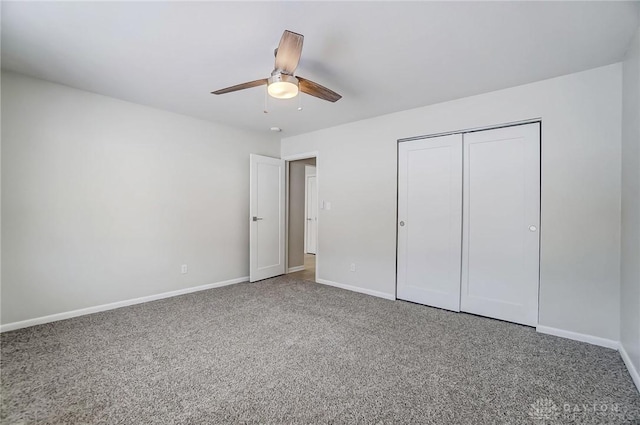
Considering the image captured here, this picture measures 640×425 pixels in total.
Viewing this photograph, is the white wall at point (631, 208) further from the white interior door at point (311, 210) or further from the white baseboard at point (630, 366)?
the white interior door at point (311, 210)

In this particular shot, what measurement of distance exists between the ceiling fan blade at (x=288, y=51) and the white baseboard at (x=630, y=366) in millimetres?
3063

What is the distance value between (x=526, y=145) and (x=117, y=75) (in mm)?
4000

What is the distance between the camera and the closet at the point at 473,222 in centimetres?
289

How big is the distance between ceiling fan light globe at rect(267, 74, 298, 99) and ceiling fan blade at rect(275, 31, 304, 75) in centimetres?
5

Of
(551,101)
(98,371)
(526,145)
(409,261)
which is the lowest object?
(98,371)

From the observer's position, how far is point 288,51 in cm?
190

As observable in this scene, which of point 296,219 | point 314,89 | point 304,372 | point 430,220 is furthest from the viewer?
point 296,219

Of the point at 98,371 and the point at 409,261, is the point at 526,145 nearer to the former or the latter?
the point at 409,261

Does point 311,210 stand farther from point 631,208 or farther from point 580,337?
point 631,208

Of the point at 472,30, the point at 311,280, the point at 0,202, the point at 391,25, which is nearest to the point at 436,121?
the point at 472,30

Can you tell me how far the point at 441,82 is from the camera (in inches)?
112

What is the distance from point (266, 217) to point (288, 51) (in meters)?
3.15

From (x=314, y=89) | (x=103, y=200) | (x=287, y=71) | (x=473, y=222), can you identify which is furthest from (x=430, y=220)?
(x=103, y=200)

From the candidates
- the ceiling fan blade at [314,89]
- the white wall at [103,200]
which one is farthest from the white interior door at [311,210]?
the ceiling fan blade at [314,89]
